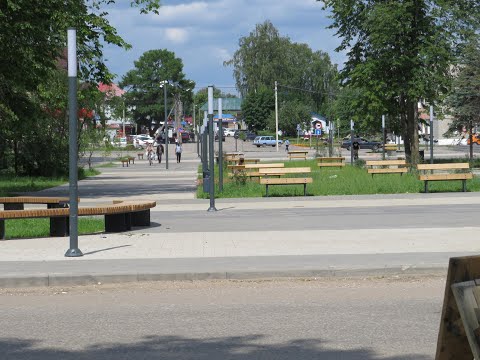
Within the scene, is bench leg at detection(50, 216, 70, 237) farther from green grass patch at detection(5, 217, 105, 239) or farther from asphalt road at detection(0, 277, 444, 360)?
asphalt road at detection(0, 277, 444, 360)

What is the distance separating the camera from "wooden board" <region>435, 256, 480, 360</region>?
4.42m

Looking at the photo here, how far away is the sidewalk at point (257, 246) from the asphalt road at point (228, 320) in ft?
0.88

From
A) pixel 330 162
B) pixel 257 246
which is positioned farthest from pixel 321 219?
pixel 330 162

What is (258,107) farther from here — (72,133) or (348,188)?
(72,133)

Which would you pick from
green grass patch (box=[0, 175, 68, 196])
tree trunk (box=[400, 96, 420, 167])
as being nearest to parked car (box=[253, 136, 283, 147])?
tree trunk (box=[400, 96, 420, 167])

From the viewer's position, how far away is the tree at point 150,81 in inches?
6068

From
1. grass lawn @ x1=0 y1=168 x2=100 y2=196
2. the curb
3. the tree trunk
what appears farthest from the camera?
the tree trunk

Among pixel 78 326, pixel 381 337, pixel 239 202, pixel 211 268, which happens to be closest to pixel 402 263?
pixel 211 268

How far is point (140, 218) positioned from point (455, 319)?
1332 centimetres

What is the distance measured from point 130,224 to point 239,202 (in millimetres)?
7952

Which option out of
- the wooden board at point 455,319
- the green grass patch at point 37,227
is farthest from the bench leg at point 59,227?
the wooden board at point 455,319

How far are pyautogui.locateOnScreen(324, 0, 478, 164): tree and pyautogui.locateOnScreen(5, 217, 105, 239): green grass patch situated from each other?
25.9 meters

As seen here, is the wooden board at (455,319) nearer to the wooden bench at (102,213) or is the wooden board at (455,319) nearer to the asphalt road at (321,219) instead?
the wooden bench at (102,213)

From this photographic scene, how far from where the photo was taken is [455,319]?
178 inches
